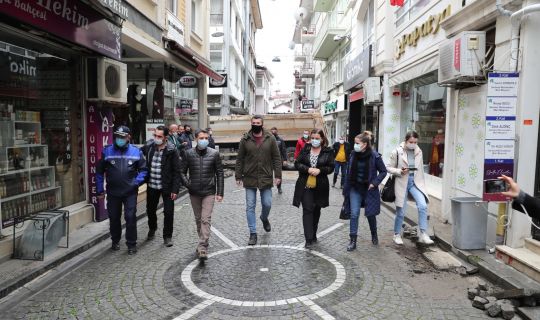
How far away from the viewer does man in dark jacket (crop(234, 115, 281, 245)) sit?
6785mm

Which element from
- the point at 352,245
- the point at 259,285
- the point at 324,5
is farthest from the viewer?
the point at 324,5

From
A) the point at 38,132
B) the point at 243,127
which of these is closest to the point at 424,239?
the point at 38,132

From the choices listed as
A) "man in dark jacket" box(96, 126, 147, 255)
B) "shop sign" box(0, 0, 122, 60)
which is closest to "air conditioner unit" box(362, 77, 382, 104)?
"shop sign" box(0, 0, 122, 60)

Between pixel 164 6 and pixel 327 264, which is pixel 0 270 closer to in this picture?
pixel 327 264


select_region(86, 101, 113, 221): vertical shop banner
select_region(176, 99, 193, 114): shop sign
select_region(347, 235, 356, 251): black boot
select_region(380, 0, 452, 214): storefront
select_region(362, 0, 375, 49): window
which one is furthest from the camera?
select_region(362, 0, 375, 49): window

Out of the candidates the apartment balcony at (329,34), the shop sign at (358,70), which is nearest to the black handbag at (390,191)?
the shop sign at (358,70)

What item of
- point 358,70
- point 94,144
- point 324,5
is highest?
point 324,5

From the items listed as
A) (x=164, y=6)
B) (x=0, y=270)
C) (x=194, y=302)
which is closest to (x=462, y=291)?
(x=194, y=302)

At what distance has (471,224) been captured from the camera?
6.20 m

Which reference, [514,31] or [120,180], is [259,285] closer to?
[120,180]

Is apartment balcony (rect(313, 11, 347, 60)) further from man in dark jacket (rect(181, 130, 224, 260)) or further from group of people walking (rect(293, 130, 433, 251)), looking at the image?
man in dark jacket (rect(181, 130, 224, 260))

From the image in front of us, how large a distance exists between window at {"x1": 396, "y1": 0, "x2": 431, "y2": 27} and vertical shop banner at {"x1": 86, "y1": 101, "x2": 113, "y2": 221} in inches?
305

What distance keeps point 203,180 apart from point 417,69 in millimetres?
6406

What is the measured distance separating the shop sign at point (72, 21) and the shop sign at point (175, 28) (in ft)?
13.1
